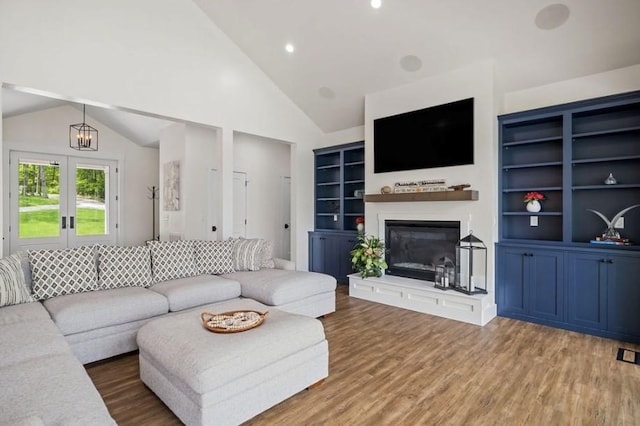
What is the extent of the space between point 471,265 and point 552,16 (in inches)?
107

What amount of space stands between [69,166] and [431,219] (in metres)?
6.50

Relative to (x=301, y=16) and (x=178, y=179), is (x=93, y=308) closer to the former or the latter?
(x=178, y=179)

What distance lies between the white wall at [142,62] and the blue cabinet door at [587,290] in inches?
177

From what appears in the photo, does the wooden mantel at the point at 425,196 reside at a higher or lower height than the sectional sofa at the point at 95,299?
higher

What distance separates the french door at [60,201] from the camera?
5.73 metres

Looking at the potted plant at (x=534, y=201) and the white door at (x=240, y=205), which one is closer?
the potted plant at (x=534, y=201)

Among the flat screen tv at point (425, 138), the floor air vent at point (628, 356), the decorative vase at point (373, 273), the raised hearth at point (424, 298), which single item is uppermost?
the flat screen tv at point (425, 138)

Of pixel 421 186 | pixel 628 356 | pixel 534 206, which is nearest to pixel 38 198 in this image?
pixel 421 186

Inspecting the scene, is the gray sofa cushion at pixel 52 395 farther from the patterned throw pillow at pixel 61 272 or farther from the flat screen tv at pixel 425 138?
the flat screen tv at pixel 425 138

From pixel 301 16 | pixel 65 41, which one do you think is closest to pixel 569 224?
pixel 301 16

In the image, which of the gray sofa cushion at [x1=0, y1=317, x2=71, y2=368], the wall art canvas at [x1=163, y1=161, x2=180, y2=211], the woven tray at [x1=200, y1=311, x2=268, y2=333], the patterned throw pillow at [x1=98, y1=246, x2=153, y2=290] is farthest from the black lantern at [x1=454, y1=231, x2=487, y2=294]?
the wall art canvas at [x1=163, y1=161, x2=180, y2=211]

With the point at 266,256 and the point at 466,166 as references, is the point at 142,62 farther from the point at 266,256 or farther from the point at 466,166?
the point at 466,166

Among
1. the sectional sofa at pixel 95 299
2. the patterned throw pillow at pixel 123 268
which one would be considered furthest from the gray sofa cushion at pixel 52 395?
the patterned throw pillow at pixel 123 268

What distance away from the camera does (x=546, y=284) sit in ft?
12.4
